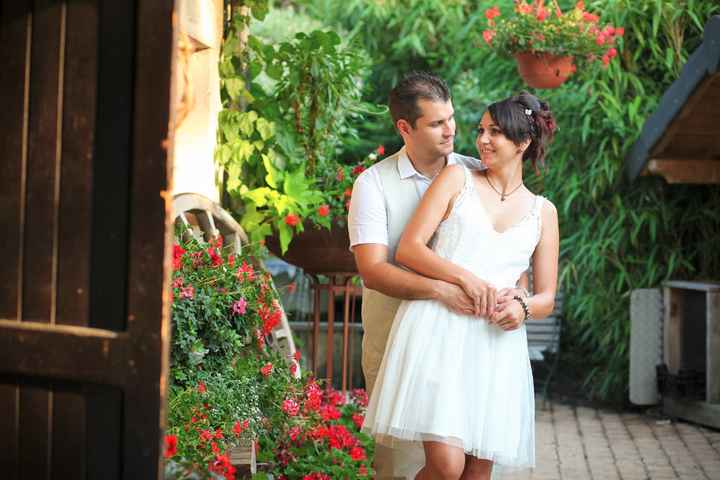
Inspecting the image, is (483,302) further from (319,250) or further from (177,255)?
(319,250)

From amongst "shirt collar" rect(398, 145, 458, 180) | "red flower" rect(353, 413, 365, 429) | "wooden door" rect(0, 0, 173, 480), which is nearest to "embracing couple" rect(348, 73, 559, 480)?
"shirt collar" rect(398, 145, 458, 180)

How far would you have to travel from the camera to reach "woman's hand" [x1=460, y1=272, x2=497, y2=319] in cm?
356

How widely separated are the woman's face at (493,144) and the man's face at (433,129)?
0.22 meters

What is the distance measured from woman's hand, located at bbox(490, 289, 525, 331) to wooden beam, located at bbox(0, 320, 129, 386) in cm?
→ 148

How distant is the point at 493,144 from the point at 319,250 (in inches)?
94.9

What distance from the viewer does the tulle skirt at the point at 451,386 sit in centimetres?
351

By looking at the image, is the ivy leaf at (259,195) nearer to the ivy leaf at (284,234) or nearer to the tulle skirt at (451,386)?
the ivy leaf at (284,234)

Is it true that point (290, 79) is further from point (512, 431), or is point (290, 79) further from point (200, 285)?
point (512, 431)

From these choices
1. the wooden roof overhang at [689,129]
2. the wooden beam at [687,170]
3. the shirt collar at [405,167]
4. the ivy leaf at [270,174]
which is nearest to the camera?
the shirt collar at [405,167]

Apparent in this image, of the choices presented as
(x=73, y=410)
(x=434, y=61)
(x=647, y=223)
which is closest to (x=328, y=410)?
(x=73, y=410)

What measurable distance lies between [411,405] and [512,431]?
1.17 ft

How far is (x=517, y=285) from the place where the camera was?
389cm

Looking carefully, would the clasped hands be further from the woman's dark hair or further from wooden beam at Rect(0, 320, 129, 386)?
wooden beam at Rect(0, 320, 129, 386)

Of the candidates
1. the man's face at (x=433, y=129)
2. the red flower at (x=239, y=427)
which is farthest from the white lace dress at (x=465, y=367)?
the red flower at (x=239, y=427)
